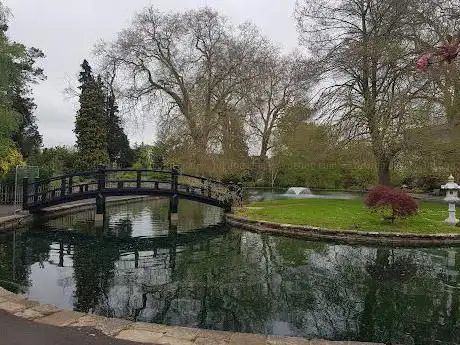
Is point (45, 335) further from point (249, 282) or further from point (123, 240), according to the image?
point (123, 240)

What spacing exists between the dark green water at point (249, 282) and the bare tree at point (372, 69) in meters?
7.62

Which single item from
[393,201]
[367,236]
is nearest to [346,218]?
[393,201]

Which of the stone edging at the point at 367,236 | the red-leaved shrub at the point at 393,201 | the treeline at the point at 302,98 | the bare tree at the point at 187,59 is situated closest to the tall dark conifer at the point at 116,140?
the treeline at the point at 302,98

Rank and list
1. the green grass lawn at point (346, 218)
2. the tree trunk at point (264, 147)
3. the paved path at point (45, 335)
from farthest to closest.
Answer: the tree trunk at point (264, 147) < the green grass lawn at point (346, 218) < the paved path at point (45, 335)

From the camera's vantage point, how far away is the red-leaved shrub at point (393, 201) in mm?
14516

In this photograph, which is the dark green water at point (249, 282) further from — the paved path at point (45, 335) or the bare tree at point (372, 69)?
the bare tree at point (372, 69)

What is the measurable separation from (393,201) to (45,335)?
12627 mm

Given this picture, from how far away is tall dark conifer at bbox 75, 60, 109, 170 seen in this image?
125 feet

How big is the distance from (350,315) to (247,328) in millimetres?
1870

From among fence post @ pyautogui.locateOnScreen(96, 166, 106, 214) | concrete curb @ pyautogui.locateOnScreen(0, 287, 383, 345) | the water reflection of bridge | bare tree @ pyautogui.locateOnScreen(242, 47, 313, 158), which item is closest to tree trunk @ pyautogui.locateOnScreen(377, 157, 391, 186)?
bare tree @ pyautogui.locateOnScreen(242, 47, 313, 158)

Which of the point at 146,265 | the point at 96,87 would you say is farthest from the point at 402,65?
the point at 96,87

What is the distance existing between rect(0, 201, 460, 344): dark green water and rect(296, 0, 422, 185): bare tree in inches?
300

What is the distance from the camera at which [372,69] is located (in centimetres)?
2052

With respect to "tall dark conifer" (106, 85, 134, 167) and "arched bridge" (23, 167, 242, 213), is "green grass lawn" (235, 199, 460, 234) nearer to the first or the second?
"arched bridge" (23, 167, 242, 213)
